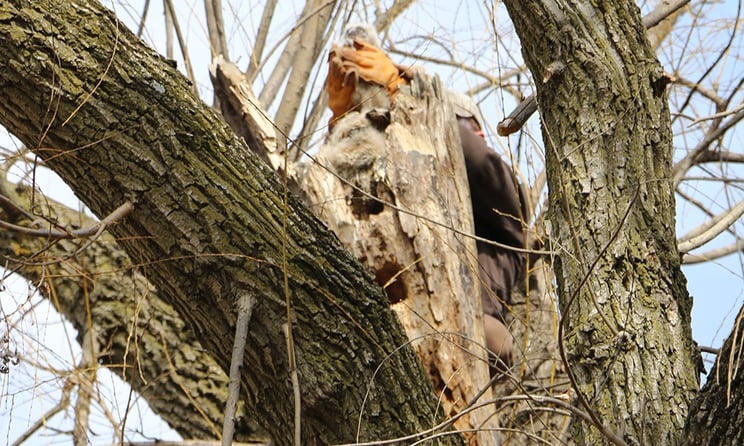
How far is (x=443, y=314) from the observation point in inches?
115

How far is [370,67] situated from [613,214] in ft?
5.83

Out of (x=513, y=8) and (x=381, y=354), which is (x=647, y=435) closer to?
(x=381, y=354)

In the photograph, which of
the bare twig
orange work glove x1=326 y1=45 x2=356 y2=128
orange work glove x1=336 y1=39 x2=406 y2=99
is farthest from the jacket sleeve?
the bare twig

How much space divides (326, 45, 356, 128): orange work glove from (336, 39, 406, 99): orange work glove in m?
0.02

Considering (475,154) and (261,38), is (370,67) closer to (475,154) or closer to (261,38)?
(475,154)

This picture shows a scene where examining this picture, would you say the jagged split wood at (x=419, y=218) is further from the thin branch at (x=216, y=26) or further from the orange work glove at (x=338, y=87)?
the thin branch at (x=216, y=26)

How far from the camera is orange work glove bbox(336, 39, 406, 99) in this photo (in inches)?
138

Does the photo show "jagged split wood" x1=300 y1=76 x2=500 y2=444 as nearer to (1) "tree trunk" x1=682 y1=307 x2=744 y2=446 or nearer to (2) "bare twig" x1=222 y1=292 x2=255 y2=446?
(2) "bare twig" x1=222 y1=292 x2=255 y2=446

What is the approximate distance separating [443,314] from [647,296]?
109 cm

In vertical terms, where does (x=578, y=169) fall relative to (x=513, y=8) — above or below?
below

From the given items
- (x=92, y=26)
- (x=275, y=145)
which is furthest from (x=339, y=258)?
(x=275, y=145)

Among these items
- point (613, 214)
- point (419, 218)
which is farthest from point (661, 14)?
point (419, 218)

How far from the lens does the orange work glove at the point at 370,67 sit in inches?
138

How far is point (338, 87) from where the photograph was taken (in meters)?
3.60
